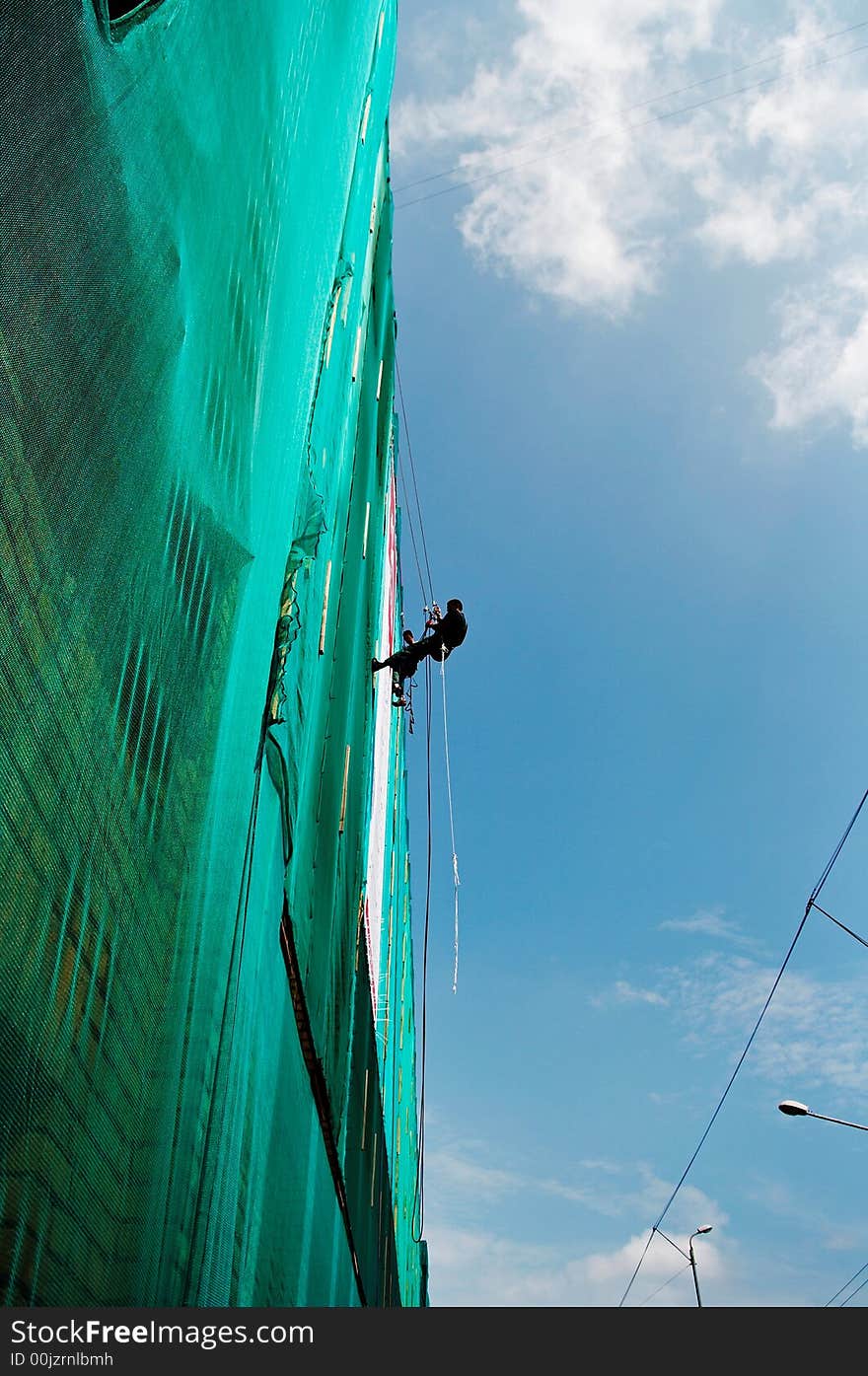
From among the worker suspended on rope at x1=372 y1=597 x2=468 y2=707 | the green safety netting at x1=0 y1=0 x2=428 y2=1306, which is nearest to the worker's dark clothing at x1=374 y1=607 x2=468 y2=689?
the worker suspended on rope at x1=372 y1=597 x2=468 y2=707

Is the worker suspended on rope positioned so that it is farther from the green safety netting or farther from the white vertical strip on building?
the green safety netting

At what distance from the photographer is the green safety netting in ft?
5.96

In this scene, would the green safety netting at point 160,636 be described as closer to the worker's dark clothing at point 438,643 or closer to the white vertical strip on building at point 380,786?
the white vertical strip on building at point 380,786

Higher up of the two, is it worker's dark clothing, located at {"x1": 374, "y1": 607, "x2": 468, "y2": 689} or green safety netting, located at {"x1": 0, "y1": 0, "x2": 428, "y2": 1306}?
worker's dark clothing, located at {"x1": 374, "y1": 607, "x2": 468, "y2": 689}

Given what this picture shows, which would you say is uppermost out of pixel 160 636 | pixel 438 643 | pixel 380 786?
pixel 438 643

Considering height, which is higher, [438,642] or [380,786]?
[438,642]

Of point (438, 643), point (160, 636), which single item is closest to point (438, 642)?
point (438, 643)

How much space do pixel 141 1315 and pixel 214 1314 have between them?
1.22ft

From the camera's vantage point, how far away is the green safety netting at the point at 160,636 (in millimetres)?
1817

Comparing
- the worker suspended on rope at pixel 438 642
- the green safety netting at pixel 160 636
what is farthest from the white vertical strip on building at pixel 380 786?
the green safety netting at pixel 160 636

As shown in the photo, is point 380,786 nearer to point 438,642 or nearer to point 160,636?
point 438,642

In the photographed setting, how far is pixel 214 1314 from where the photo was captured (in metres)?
2.57

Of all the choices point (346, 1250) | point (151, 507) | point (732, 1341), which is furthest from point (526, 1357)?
point (346, 1250)

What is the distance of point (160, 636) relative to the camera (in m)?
2.56
